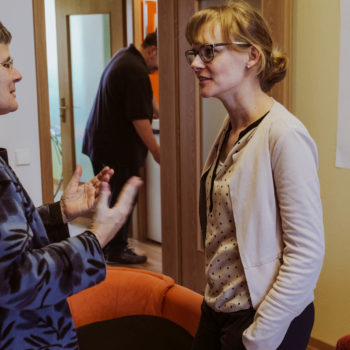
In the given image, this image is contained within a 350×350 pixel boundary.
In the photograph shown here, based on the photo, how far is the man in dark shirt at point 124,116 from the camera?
3490 millimetres

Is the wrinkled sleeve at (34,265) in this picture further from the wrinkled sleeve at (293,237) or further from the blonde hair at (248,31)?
the blonde hair at (248,31)

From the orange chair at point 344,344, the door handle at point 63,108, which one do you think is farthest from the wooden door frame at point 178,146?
the door handle at point 63,108

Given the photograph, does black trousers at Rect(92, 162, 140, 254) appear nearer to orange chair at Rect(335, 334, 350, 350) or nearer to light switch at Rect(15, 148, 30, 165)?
light switch at Rect(15, 148, 30, 165)

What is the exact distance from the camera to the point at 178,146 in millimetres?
3055

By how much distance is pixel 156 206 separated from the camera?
4234 mm

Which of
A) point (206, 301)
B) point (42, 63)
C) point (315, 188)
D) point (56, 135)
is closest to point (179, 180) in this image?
point (42, 63)

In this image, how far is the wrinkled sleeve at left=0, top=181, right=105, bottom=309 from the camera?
0.92m

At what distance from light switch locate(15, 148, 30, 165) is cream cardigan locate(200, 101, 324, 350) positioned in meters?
1.82

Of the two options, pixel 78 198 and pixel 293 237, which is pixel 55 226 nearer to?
pixel 78 198

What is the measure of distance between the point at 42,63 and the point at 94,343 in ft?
4.96

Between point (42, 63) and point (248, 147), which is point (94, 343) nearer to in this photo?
point (248, 147)

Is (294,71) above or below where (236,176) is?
above

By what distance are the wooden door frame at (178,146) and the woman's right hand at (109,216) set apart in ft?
6.02

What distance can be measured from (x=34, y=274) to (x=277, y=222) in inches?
22.1
